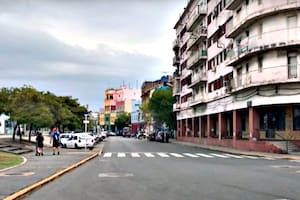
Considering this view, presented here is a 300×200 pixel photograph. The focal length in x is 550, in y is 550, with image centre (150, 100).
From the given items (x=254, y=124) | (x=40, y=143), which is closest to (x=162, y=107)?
(x=254, y=124)

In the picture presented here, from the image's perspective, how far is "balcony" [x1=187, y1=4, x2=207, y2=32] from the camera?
235 ft

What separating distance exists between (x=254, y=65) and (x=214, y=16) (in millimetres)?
18775

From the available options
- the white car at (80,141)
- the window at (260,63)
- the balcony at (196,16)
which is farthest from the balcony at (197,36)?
the white car at (80,141)

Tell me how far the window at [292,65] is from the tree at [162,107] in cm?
5839

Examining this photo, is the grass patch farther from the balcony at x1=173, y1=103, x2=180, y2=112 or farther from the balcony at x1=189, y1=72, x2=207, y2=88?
the balcony at x1=173, y1=103, x2=180, y2=112

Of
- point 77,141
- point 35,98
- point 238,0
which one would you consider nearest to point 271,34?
point 238,0

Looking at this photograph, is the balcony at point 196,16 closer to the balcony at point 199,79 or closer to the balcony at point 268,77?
the balcony at point 199,79

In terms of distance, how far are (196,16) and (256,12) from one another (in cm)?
2936

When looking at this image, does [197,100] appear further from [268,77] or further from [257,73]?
[268,77]

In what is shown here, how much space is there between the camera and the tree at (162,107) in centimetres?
10262

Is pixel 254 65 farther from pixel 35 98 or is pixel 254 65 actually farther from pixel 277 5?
pixel 35 98

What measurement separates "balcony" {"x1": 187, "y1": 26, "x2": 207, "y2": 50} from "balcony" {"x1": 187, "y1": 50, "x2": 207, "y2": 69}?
4.75 ft

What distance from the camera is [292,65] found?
44.4m

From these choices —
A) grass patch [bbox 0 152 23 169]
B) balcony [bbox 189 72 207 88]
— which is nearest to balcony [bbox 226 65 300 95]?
balcony [bbox 189 72 207 88]
